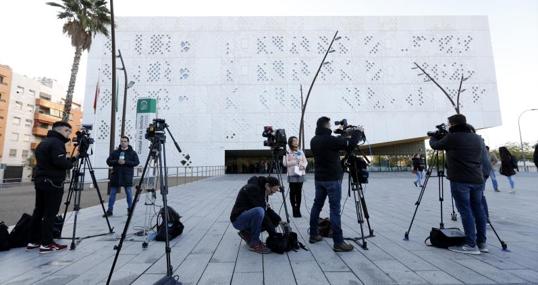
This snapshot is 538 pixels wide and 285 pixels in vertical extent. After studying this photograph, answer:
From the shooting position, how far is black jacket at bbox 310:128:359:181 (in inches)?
144

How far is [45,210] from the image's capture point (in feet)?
12.4

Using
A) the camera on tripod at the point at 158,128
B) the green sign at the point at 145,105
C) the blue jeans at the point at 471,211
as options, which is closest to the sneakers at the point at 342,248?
the blue jeans at the point at 471,211

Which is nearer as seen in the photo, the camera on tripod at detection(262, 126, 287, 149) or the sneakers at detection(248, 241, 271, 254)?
the sneakers at detection(248, 241, 271, 254)

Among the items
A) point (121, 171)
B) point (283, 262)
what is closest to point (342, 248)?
point (283, 262)

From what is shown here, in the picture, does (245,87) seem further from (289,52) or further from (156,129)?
(156,129)

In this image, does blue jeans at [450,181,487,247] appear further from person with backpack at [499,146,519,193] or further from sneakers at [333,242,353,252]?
person with backpack at [499,146,519,193]

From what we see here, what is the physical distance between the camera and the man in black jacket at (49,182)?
3744mm

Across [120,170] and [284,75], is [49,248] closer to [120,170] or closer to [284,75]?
[120,170]

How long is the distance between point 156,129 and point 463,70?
128 ft

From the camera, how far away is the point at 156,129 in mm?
3381

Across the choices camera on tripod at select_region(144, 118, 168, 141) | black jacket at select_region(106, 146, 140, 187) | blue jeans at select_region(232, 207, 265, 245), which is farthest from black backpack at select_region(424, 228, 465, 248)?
black jacket at select_region(106, 146, 140, 187)

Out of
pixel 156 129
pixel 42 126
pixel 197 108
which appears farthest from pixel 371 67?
pixel 42 126

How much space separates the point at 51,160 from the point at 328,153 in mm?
4181

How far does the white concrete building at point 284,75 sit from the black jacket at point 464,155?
25987 mm
